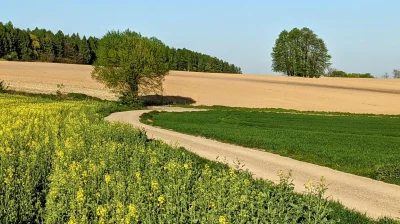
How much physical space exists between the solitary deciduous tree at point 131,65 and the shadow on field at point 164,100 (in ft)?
9.06

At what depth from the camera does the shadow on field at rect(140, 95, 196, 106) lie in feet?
214

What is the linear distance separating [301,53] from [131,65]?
249 feet

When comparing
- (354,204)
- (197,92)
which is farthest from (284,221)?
(197,92)

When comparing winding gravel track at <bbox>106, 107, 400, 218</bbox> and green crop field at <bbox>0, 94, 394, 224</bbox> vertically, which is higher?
green crop field at <bbox>0, 94, 394, 224</bbox>

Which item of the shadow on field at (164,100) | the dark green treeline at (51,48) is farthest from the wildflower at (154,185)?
the dark green treeline at (51,48)

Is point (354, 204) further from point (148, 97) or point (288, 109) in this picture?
point (148, 97)

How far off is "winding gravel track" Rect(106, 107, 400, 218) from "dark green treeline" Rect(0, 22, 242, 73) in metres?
106

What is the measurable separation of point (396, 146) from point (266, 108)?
37.3 m

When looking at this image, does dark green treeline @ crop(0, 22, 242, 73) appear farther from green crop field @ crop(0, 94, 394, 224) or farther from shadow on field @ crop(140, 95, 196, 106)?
green crop field @ crop(0, 94, 394, 224)

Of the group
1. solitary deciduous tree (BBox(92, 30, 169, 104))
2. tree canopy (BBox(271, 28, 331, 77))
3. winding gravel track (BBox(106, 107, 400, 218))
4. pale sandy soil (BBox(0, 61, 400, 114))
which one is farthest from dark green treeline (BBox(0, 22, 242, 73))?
winding gravel track (BBox(106, 107, 400, 218))

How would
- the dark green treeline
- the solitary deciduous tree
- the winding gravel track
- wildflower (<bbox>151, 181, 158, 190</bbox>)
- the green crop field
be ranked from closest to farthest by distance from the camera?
the green crop field → wildflower (<bbox>151, 181, 158, 190</bbox>) → the winding gravel track → the solitary deciduous tree → the dark green treeline

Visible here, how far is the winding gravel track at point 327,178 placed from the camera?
40.7 feet

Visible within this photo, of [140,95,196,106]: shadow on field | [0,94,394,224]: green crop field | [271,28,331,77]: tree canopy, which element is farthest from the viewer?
[271,28,331,77]: tree canopy

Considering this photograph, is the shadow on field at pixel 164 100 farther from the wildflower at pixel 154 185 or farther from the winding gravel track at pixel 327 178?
the wildflower at pixel 154 185
